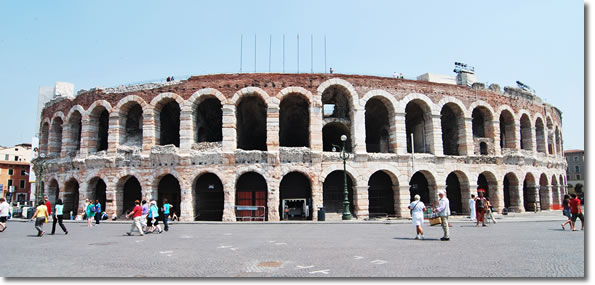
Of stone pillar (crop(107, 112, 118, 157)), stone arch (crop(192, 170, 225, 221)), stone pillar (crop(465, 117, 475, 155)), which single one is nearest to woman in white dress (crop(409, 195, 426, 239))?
stone arch (crop(192, 170, 225, 221))

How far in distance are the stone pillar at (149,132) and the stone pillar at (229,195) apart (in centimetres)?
547

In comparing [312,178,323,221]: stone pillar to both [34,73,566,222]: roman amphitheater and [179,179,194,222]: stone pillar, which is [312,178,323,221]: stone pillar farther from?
[179,179,194,222]: stone pillar

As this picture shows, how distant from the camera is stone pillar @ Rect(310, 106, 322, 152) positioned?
22.9 metres

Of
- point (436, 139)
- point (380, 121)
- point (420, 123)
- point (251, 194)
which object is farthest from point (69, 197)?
point (436, 139)

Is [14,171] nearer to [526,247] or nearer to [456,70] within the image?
[456,70]

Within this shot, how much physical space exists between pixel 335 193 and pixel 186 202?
9.27 meters

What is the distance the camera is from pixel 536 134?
3212 cm

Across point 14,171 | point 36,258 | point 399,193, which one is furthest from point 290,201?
point 14,171

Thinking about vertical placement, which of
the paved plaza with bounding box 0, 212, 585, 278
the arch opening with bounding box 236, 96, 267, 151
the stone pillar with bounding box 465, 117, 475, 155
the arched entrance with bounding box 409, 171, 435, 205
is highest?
the arch opening with bounding box 236, 96, 267, 151

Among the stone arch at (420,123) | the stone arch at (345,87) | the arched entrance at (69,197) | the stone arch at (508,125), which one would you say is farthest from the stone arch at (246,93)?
the stone arch at (508,125)

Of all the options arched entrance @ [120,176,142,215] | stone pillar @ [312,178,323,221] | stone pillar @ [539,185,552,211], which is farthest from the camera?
stone pillar @ [539,185,552,211]

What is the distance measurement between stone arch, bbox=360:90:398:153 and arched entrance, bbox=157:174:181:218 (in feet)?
43.9

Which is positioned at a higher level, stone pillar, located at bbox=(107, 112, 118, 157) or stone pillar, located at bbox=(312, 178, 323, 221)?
stone pillar, located at bbox=(107, 112, 118, 157)

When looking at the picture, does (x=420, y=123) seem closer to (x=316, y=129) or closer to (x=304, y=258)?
(x=316, y=129)
